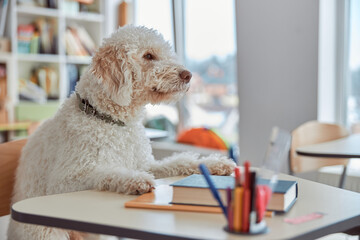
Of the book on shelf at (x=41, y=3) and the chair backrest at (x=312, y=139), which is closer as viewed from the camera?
the chair backrest at (x=312, y=139)

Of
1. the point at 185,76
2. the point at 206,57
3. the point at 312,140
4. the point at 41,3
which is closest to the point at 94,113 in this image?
the point at 185,76

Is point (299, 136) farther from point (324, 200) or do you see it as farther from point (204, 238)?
point (204, 238)

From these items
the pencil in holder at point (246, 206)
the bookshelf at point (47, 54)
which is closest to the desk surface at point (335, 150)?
the pencil in holder at point (246, 206)

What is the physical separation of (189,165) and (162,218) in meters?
0.51

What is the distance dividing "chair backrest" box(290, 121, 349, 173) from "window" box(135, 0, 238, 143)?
66.1 inches

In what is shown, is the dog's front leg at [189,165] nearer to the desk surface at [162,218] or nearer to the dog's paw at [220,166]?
the dog's paw at [220,166]

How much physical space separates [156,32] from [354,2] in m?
2.34

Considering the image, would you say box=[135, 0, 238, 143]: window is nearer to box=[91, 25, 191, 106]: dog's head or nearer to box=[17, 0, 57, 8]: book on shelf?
box=[17, 0, 57, 8]: book on shelf

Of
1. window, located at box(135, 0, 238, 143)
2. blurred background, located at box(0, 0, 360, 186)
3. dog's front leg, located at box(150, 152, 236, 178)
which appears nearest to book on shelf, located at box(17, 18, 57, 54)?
blurred background, located at box(0, 0, 360, 186)

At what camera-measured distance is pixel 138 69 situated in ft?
4.93

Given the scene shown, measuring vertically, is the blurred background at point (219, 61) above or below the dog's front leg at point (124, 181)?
above

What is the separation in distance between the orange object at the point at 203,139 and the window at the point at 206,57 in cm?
35

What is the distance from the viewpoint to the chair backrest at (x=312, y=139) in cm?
252

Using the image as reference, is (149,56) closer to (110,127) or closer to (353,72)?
(110,127)
